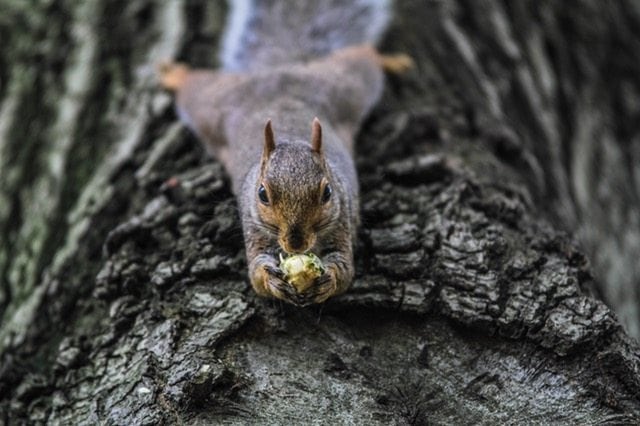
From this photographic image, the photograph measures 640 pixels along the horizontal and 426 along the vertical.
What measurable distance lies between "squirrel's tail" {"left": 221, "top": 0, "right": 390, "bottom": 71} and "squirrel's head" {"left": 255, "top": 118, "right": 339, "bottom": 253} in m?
1.31

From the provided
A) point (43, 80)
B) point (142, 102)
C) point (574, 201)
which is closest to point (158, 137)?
point (142, 102)

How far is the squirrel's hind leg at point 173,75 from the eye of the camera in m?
3.95

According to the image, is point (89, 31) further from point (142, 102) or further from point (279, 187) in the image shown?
point (279, 187)

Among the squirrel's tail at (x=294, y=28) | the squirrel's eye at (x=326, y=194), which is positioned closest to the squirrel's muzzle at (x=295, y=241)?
the squirrel's eye at (x=326, y=194)

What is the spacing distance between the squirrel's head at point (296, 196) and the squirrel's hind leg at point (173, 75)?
1.01m

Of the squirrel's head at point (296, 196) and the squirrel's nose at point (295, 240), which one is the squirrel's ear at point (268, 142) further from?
the squirrel's nose at point (295, 240)

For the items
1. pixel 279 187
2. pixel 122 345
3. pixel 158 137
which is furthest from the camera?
pixel 158 137

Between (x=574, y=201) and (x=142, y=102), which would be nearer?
(x=142, y=102)

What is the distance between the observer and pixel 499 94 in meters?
4.18

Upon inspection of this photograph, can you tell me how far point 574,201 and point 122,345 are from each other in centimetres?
227

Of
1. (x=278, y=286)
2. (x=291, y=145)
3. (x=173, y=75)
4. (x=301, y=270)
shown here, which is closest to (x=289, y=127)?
(x=291, y=145)

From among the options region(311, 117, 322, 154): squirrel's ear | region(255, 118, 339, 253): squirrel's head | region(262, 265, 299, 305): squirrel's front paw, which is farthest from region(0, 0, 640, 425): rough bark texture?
region(311, 117, 322, 154): squirrel's ear

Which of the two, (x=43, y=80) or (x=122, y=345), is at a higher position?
(x=43, y=80)

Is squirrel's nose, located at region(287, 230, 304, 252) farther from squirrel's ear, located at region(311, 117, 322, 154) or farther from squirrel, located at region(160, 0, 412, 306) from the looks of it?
squirrel's ear, located at region(311, 117, 322, 154)
